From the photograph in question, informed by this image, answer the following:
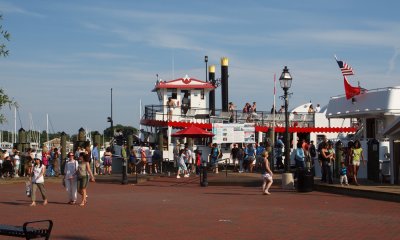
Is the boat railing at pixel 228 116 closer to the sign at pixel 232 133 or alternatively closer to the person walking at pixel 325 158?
the sign at pixel 232 133

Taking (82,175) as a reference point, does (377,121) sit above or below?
above

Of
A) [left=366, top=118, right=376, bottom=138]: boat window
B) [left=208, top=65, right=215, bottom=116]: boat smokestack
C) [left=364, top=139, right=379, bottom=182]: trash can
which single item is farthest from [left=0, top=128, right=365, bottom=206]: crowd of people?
[left=208, top=65, right=215, bottom=116]: boat smokestack

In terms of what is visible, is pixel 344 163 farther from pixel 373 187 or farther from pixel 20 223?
pixel 20 223

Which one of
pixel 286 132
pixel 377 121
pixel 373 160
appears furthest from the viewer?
pixel 377 121

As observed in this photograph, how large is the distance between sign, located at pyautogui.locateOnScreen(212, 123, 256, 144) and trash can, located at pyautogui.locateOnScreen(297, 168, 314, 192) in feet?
36.0

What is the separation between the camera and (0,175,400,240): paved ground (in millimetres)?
12375

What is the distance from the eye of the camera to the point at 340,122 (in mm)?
39875

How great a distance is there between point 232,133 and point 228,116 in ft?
23.5

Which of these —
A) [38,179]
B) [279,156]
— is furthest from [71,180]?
[279,156]

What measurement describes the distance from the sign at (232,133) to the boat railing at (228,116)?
5.05 meters

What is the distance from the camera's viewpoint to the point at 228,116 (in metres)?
39.8

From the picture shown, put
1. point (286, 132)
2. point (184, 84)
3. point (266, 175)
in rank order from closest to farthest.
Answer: point (266, 175)
point (286, 132)
point (184, 84)

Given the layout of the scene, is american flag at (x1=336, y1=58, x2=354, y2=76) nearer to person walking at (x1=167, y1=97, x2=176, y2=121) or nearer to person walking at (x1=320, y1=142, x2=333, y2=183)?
person walking at (x1=320, y1=142, x2=333, y2=183)

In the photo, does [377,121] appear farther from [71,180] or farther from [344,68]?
[71,180]
